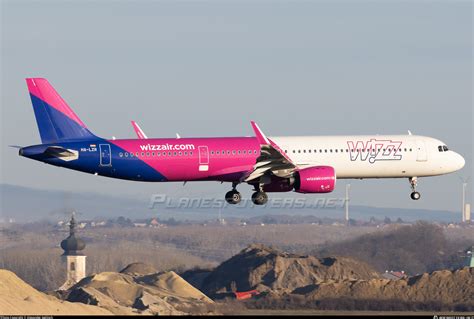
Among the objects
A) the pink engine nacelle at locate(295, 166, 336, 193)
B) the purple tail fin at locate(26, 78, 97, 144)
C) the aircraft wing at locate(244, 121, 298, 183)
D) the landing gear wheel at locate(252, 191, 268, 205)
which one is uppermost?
the purple tail fin at locate(26, 78, 97, 144)

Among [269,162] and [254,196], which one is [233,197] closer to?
[254,196]

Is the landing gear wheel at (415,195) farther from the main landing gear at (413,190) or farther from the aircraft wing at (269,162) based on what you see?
the aircraft wing at (269,162)

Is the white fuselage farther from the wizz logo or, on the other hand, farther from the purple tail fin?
the purple tail fin

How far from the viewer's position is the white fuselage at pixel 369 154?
95562 millimetres

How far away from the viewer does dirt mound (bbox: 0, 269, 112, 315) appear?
84.1 meters

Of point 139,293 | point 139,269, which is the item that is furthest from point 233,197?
point 139,269

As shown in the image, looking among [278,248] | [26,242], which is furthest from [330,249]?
[26,242]

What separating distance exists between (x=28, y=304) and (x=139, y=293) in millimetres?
28365

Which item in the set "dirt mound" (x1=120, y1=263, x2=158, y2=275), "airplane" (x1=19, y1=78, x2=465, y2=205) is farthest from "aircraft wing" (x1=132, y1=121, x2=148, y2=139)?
"dirt mound" (x1=120, y1=263, x2=158, y2=275)

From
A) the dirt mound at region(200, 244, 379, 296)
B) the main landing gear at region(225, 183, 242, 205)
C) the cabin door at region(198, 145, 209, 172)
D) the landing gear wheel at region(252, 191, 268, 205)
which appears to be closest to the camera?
the cabin door at region(198, 145, 209, 172)

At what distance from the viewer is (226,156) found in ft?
308

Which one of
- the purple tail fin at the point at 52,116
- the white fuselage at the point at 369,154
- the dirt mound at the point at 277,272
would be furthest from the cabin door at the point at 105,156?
the dirt mound at the point at 277,272

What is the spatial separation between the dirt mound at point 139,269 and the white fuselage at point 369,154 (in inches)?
1577

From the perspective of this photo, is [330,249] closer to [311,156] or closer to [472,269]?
[472,269]
